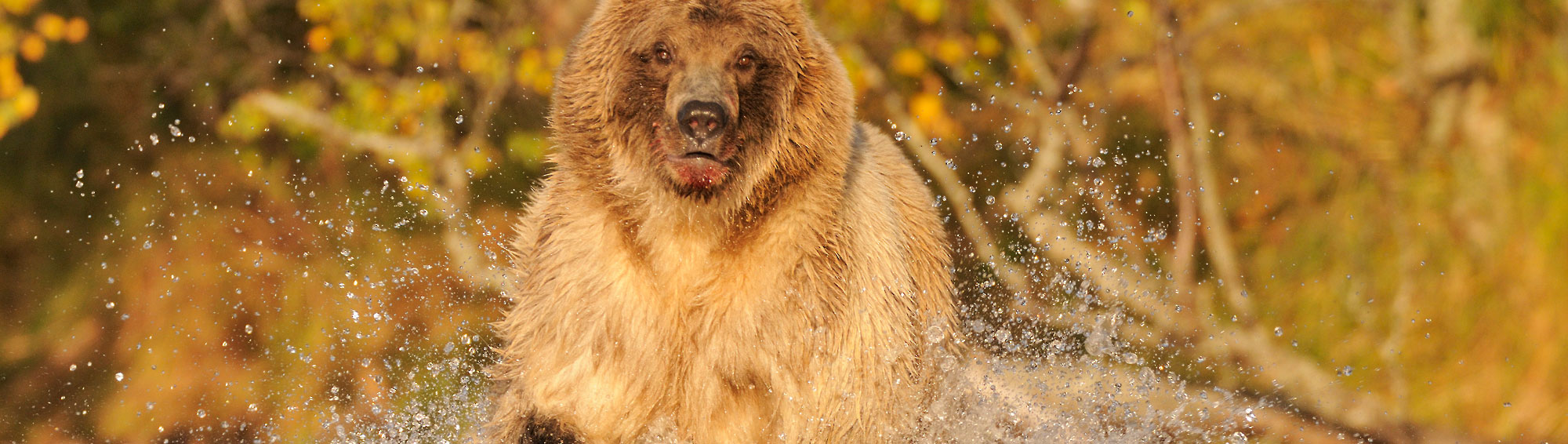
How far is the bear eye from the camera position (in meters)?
3.03

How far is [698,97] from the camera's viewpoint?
113 inches

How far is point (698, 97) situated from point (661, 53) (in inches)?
9.4

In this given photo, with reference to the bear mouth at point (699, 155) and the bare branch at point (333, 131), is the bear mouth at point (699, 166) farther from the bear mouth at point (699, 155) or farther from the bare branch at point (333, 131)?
the bare branch at point (333, 131)

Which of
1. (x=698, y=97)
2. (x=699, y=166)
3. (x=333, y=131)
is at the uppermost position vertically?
(x=333, y=131)

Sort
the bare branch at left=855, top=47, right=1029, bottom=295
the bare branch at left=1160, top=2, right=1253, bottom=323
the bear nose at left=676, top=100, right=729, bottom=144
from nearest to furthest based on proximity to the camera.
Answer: the bear nose at left=676, top=100, right=729, bottom=144
the bare branch at left=855, top=47, right=1029, bottom=295
the bare branch at left=1160, top=2, right=1253, bottom=323

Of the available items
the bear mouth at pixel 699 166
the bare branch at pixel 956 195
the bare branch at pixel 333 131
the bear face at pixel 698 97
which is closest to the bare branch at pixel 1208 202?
the bare branch at pixel 956 195

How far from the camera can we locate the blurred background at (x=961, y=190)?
711cm

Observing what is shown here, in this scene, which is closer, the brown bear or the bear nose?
the bear nose

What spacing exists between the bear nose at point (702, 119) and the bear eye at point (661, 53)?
8.0 inches

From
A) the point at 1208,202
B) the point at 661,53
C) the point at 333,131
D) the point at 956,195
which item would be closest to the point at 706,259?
the point at 661,53

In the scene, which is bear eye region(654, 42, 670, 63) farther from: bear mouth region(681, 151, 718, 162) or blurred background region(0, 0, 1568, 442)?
blurred background region(0, 0, 1568, 442)

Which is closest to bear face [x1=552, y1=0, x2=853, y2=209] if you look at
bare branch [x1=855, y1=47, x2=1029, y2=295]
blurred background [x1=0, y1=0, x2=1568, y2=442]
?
bare branch [x1=855, y1=47, x2=1029, y2=295]

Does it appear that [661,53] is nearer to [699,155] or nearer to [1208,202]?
[699,155]

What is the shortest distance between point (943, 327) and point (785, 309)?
2.44ft
